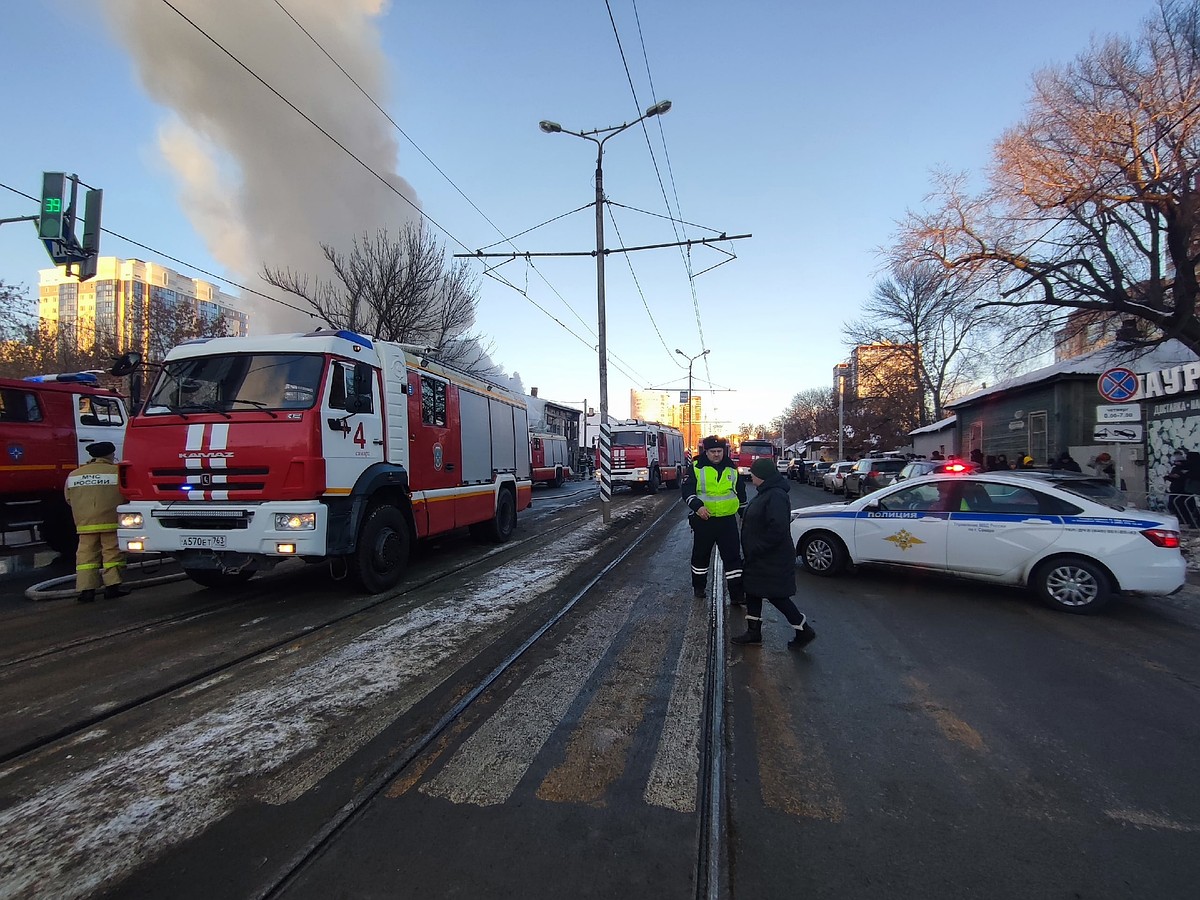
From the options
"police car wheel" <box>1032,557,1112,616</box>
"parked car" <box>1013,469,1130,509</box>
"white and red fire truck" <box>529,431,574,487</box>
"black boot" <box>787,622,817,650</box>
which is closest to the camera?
"black boot" <box>787,622,817,650</box>

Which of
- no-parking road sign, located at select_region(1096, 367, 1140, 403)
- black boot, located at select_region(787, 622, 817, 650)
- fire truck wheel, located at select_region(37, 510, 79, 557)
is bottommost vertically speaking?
black boot, located at select_region(787, 622, 817, 650)

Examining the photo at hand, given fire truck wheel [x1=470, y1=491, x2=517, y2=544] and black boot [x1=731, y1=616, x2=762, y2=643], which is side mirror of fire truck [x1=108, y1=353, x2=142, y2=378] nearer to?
fire truck wheel [x1=470, y1=491, x2=517, y2=544]

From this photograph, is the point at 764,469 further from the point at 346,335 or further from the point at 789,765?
the point at 346,335

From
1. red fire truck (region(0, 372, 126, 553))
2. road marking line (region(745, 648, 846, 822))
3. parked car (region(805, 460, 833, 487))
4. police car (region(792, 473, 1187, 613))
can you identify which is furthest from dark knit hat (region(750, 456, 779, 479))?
parked car (region(805, 460, 833, 487))

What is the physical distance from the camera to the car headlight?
6117 mm

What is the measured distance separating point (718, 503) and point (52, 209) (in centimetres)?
1139

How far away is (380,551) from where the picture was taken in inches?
287

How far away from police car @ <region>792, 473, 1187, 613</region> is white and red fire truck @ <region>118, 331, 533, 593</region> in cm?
552

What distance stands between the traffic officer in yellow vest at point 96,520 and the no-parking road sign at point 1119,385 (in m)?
14.9

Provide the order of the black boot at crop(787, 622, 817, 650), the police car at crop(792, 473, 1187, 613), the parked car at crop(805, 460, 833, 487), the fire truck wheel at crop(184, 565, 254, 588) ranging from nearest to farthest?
the black boot at crop(787, 622, 817, 650) → the police car at crop(792, 473, 1187, 613) → the fire truck wheel at crop(184, 565, 254, 588) → the parked car at crop(805, 460, 833, 487)

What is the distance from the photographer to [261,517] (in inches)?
241

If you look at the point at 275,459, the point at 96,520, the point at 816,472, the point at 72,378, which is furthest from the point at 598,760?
the point at 816,472

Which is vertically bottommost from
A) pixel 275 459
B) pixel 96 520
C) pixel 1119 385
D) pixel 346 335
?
pixel 96 520

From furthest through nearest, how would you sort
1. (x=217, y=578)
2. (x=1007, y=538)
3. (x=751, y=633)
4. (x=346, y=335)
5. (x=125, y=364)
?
1. (x=125, y=364)
2. (x=217, y=578)
3. (x=346, y=335)
4. (x=1007, y=538)
5. (x=751, y=633)
